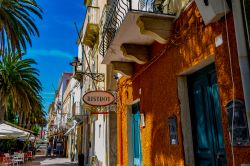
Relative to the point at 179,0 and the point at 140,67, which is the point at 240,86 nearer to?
the point at 179,0

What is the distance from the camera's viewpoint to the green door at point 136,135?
7914 millimetres

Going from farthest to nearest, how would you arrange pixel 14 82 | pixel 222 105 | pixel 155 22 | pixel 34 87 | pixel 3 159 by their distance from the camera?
pixel 34 87 < pixel 14 82 < pixel 3 159 < pixel 155 22 < pixel 222 105

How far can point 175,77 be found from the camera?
5.29m

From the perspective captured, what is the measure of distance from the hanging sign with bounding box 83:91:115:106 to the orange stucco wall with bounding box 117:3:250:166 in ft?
5.07

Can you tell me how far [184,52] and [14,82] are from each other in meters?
23.4

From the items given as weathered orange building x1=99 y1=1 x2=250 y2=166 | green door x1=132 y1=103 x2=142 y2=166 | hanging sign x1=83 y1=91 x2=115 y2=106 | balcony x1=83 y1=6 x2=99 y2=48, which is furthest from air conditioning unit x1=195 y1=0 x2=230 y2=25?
balcony x1=83 y1=6 x2=99 y2=48

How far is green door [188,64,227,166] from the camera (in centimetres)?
433

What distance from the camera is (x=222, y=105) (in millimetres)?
3926

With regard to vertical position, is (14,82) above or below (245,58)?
above

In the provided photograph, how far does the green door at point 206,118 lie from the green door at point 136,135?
3077 millimetres

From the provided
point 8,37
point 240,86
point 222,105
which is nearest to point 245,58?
point 240,86

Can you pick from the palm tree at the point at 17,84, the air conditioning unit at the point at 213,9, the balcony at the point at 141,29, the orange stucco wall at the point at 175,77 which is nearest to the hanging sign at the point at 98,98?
the orange stucco wall at the point at 175,77

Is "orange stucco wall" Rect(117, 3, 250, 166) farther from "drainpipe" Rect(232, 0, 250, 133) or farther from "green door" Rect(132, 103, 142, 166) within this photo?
"green door" Rect(132, 103, 142, 166)

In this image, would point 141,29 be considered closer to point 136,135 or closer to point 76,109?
point 136,135
